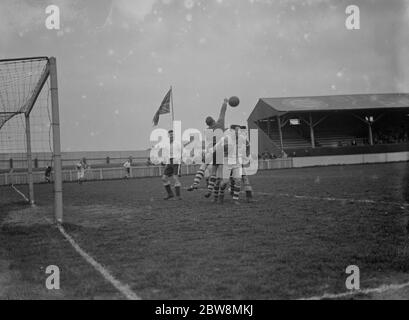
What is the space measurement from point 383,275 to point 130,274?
2.64 metres

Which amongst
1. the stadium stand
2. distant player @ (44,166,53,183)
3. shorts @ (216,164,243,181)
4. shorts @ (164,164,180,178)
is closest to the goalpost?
shorts @ (164,164,180,178)

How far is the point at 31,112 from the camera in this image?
15.2 metres

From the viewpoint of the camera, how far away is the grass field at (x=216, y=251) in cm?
420

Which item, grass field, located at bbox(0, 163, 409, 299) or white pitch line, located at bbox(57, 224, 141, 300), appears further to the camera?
grass field, located at bbox(0, 163, 409, 299)

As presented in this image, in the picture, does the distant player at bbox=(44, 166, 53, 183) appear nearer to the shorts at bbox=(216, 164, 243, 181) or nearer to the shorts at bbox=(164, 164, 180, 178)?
the shorts at bbox=(164, 164, 180, 178)

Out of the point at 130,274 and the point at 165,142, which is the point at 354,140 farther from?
the point at 130,274

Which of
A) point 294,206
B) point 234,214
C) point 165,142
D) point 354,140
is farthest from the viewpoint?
point 354,140

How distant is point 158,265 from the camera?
5.09 metres

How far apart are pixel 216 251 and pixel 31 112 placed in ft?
38.2

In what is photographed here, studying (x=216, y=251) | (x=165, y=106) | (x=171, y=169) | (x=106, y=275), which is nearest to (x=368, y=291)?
(x=216, y=251)

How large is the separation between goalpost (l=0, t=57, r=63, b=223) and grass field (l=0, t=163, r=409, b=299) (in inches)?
71.8

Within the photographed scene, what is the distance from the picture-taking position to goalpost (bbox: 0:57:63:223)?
29.9 ft

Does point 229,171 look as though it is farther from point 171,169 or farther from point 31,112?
point 31,112

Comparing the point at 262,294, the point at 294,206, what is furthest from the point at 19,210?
the point at 262,294
